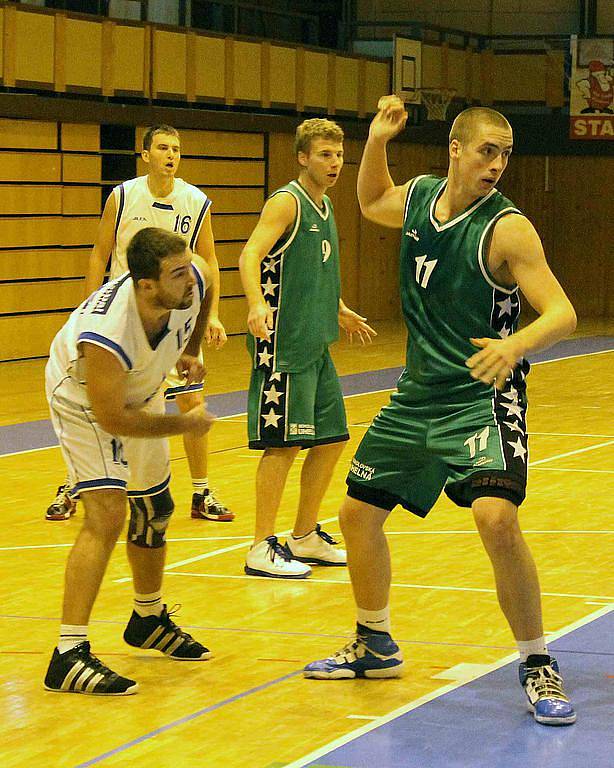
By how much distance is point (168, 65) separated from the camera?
16.1 meters

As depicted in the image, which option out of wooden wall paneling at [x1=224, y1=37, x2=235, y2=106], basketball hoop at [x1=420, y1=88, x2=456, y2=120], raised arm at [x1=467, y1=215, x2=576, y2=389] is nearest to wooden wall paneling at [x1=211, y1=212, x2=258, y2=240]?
wooden wall paneling at [x1=224, y1=37, x2=235, y2=106]

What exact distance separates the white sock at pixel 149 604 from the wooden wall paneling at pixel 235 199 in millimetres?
12780

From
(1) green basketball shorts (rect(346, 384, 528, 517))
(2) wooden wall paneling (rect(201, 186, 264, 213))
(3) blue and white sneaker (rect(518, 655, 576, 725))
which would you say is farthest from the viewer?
(2) wooden wall paneling (rect(201, 186, 264, 213))

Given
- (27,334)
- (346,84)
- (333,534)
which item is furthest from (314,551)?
(346,84)

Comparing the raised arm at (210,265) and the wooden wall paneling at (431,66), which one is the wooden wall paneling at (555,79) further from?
the raised arm at (210,265)

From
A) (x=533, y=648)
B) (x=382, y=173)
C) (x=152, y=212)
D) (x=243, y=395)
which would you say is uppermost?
(x=382, y=173)

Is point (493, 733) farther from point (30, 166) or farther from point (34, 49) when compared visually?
point (30, 166)

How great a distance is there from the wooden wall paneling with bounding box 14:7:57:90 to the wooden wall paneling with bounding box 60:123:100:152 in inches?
24.3

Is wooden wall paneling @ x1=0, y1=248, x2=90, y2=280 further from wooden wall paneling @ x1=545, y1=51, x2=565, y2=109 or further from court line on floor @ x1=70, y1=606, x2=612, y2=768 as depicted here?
court line on floor @ x1=70, y1=606, x2=612, y2=768

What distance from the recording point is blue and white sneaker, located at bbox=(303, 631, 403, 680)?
4.53 meters

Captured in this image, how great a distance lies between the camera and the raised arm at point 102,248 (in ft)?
23.2

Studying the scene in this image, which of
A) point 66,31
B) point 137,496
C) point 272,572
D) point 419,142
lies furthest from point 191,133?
point 137,496

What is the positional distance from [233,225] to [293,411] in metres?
12.0

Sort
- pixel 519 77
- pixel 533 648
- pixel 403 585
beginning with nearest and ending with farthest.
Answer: pixel 533 648, pixel 403 585, pixel 519 77
